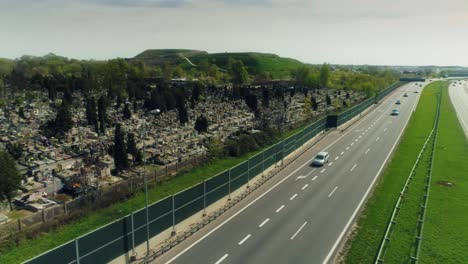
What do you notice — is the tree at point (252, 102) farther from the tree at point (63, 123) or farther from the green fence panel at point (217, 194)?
the green fence panel at point (217, 194)

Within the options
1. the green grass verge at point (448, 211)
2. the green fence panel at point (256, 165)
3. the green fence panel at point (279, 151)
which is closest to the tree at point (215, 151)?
the green fence panel at point (279, 151)

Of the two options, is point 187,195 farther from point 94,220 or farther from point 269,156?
point 269,156

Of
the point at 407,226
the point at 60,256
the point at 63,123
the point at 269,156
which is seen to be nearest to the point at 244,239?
the point at 60,256

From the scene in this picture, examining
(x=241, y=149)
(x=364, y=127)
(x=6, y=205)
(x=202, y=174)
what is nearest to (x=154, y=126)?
(x=241, y=149)

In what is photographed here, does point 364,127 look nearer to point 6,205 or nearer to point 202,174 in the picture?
point 202,174

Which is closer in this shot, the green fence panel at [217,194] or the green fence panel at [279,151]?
the green fence panel at [217,194]

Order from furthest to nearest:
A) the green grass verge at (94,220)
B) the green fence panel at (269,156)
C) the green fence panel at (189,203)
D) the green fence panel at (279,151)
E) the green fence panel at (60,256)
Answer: the green fence panel at (279,151) → the green fence panel at (269,156) → the green fence panel at (189,203) → the green grass verge at (94,220) → the green fence panel at (60,256)
